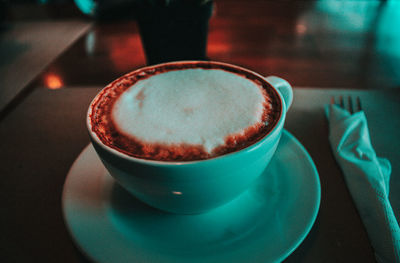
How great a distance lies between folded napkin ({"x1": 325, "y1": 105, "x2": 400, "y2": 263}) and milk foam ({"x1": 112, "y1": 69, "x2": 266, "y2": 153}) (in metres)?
0.18

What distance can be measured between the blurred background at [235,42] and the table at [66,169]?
187 mm

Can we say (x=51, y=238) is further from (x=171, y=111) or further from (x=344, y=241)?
(x=344, y=241)

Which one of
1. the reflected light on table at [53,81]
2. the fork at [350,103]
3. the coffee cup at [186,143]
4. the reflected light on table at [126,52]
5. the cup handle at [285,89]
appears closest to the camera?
the coffee cup at [186,143]

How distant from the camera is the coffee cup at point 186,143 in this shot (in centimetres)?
28

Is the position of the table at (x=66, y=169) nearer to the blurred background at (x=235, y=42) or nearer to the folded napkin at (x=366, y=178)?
the folded napkin at (x=366, y=178)

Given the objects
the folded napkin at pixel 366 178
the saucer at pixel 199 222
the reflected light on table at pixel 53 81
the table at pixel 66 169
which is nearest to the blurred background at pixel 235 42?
the reflected light on table at pixel 53 81

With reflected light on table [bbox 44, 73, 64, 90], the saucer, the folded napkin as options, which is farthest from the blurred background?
the saucer

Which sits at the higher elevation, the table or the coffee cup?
the coffee cup

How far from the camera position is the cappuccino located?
302 mm

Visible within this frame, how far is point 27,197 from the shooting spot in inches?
16.4

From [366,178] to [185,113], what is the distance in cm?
28

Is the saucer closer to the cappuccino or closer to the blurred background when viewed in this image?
the cappuccino

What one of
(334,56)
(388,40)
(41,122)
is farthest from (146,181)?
(388,40)

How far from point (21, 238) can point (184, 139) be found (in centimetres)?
26
